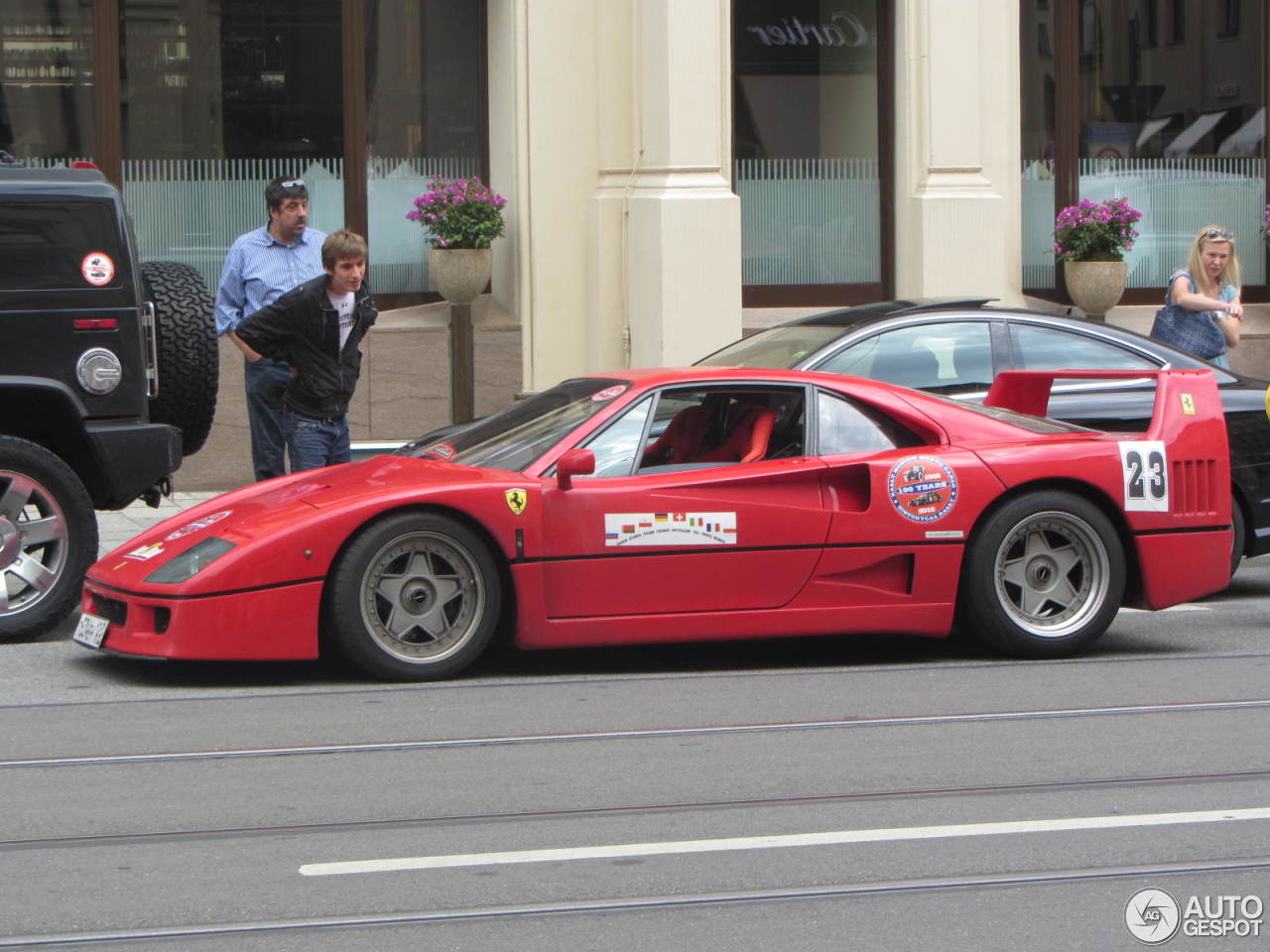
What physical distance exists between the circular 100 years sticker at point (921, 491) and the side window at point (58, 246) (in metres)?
3.40

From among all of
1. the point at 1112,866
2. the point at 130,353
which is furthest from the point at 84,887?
the point at 130,353

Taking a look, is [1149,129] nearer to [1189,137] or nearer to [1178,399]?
[1189,137]

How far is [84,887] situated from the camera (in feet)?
15.5

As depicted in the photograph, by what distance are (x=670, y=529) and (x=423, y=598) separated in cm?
96

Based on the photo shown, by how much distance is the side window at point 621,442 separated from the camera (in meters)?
7.40

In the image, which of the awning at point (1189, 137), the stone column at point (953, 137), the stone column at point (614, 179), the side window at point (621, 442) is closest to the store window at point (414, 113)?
the stone column at point (614, 179)

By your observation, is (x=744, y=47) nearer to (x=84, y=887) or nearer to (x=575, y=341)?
(x=575, y=341)

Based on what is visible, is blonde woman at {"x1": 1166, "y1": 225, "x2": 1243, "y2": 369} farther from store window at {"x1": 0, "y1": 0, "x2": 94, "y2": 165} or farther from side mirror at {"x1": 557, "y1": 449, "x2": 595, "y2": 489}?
store window at {"x1": 0, "y1": 0, "x2": 94, "y2": 165}

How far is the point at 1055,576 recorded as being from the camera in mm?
7730

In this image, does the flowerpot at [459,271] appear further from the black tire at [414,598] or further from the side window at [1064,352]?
the black tire at [414,598]

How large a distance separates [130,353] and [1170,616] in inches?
192

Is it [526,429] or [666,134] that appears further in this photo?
[666,134]

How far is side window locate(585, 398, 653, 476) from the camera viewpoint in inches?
291

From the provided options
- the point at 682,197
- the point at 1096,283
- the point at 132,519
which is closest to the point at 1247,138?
the point at 1096,283
